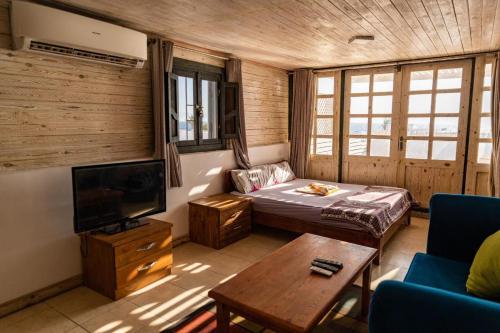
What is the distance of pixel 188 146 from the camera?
414 centimetres

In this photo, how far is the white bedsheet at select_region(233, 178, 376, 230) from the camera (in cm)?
378

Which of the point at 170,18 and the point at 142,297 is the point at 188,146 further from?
the point at 142,297

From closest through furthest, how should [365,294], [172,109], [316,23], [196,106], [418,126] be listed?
[365,294], [316,23], [172,109], [196,106], [418,126]

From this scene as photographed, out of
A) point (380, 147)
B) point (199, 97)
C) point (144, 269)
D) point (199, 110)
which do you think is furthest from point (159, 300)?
point (380, 147)

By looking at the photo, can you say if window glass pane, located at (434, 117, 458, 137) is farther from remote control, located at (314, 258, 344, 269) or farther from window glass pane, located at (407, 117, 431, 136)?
remote control, located at (314, 258, 344, 269)

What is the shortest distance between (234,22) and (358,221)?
7.50 feet

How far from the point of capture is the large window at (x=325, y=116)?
5703 mm

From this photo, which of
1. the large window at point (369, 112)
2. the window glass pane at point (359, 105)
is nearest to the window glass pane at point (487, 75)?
the large window at point (369, 112)

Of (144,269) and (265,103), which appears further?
(265,103)

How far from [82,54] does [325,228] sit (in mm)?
2916

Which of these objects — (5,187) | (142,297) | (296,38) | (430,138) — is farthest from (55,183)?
(430,138)

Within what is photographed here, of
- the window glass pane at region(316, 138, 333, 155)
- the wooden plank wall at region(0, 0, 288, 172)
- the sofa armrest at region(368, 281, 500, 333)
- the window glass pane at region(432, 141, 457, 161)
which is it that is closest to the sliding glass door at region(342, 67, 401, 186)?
the window glass pane at region(316, 138, 333, 155)

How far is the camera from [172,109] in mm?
3686

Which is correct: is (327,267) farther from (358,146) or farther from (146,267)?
(358,146)
